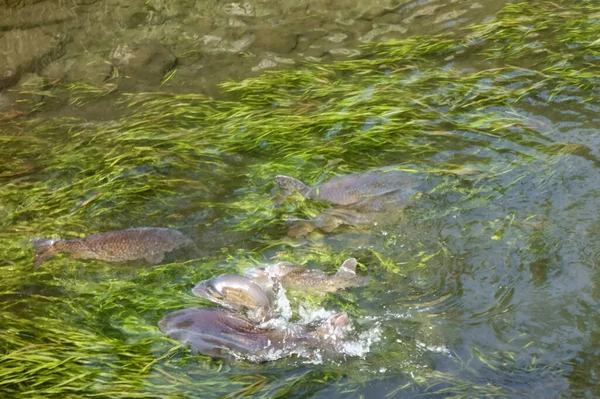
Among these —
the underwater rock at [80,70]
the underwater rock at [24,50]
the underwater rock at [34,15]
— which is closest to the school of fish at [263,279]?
the underwater rock at [80,70]

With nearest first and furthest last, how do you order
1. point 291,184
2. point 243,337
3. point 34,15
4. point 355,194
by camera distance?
point 243,337, point 355,194, point 291,184, point 34,15

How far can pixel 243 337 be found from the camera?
445cm

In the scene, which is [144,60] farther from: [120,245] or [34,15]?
[120,245]

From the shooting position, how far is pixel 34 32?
865 centimetres

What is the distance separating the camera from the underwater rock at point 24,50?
8.30m

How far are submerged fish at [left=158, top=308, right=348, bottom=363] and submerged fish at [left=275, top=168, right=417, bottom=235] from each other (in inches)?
45.7

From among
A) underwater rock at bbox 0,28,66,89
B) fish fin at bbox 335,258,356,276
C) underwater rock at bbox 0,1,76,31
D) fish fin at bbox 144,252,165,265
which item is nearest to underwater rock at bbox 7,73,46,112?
underwater rock at bbox 0,28,66,89

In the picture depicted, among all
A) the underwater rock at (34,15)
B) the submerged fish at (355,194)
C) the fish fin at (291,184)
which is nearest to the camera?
the submerged fish at (355,194)

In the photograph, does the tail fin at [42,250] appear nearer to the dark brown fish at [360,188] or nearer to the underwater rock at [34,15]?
the dark brown fish at [360,188]

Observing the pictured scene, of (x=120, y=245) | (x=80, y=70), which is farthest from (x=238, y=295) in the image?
(x=80, y=70)

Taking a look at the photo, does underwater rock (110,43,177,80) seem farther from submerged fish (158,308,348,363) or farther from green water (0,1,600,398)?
submerged fish (158,308,348,363)

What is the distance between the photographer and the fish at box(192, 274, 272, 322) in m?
4.74

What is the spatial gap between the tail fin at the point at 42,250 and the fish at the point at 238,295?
3.92 feet

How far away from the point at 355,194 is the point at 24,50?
15.2 ft
